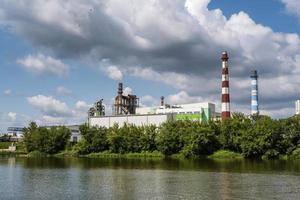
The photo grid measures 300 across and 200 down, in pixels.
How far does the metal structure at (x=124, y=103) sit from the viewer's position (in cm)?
13850

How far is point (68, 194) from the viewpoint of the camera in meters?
32.4

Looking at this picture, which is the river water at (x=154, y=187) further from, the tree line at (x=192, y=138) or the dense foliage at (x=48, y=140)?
the dense foliage at (x=48, y=140)

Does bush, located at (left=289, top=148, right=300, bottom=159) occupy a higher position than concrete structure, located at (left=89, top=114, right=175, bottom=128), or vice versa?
concrete structure, located at (left=89, top=114, right=175, bottom=128)

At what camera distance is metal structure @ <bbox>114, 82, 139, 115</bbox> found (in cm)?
13850

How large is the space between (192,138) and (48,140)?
39168 millimetres

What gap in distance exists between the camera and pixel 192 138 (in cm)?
8975

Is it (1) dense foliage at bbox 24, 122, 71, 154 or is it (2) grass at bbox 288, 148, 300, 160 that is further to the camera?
(1) dense foliage at bbox 24, 122, 71, 154

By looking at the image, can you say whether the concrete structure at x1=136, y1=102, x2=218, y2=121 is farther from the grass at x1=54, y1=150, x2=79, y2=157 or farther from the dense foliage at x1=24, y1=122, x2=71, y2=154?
the grass at x1=54, y1=150, x2=79, y2=157

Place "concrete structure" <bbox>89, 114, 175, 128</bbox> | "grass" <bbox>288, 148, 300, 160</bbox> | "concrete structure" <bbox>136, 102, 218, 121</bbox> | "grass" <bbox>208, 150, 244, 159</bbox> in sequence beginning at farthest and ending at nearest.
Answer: "concrete structure" <bbox>136, 102, 218, 121</bbox> → "concrete structure" <bbox>89, 114, 175, 128</bbox> → "grass" <bbox>208, 150, 244, 159</bbox> → "grass" <bbox>288, 148, 300, 160</bbox>

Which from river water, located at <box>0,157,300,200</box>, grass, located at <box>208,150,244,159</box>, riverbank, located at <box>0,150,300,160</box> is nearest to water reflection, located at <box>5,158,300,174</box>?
river water, located at <box>0,157,300,200</box>

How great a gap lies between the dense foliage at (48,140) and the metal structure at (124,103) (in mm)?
27059

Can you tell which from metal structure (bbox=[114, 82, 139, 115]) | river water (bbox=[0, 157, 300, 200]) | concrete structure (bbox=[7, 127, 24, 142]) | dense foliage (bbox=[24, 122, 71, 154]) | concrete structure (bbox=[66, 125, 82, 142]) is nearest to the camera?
river water (bbox=[0, 157, 300, 200])

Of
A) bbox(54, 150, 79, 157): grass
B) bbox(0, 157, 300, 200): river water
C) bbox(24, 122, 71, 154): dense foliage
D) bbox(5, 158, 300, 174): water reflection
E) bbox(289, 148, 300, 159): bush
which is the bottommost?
bbox(0, 157, 300, 200): river water

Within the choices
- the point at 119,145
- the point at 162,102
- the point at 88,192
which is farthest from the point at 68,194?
the point at 162,102
